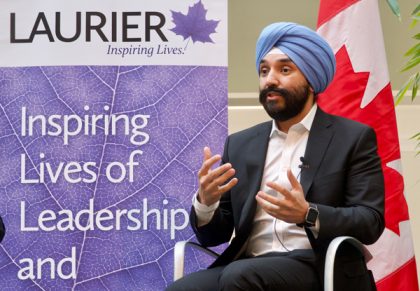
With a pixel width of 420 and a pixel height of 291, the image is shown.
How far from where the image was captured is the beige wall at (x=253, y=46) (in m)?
5.71

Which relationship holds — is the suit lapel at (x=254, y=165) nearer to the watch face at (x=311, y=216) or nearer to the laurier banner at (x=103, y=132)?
the watch face at (x=311, y=216)

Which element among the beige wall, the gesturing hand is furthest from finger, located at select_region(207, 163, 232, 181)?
the beige wall

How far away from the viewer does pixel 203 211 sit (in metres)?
3.05

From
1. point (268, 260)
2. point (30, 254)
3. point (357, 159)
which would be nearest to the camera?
point (268, 260)

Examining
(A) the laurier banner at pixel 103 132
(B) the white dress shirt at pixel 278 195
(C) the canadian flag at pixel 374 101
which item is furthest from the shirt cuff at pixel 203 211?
(C) the canadian flag at pixel 374 101

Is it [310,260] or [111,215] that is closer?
[310,260]

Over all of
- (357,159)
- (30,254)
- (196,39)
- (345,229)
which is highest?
(196,39)

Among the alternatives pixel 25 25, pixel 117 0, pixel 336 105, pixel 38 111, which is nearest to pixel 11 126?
pixel 38 111

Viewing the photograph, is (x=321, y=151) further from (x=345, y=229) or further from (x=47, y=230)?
(x=47, y=230)

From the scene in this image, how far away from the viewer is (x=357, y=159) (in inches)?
117

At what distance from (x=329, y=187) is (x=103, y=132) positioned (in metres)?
1.51

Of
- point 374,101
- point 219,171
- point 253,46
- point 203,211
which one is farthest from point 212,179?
point 253,46

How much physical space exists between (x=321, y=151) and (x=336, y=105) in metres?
1.16

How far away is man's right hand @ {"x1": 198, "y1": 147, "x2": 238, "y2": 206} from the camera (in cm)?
279
